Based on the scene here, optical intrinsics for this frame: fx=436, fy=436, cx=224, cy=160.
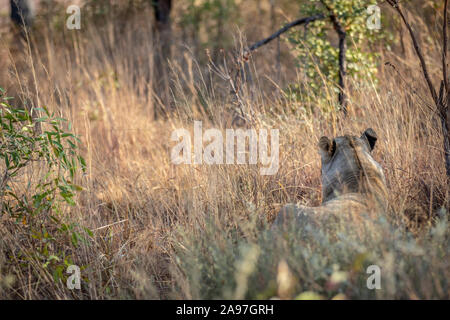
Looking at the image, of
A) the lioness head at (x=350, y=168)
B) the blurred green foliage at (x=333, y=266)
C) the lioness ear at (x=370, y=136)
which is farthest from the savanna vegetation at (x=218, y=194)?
the lioness ear at (x=370, y=136)

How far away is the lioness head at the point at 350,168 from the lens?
312cm

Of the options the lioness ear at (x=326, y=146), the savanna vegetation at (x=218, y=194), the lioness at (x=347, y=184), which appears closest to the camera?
the savanna vegetation at (x=218, y=194)

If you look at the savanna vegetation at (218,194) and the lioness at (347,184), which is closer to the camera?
the savanna vegetation at (218,194)

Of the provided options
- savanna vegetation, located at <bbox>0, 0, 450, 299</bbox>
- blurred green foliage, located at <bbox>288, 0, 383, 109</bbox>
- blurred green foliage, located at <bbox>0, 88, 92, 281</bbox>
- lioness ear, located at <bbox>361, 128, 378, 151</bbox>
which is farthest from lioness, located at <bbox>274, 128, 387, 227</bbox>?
blurred green foliage, located at <bbox>288, 0, 383, 109</bbox>

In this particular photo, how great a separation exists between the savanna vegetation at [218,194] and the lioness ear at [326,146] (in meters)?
0.37

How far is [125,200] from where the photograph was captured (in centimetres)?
436

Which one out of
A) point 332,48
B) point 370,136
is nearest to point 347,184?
point 370,136

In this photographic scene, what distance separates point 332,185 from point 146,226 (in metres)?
1.64

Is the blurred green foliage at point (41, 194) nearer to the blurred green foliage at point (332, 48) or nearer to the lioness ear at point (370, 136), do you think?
the lioness ear at point (370, 136)

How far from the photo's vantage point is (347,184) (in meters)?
3.19

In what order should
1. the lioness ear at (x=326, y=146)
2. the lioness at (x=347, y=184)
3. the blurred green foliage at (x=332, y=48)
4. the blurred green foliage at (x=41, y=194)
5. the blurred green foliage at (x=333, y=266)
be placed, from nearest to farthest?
the blurred green foliage at (x=333, y=266) < the lioness at (x=347, y=184) < the blurred green foliage at (x=41, y=194) < the lioness ear at (x=326, y=146) < the blurred green foliage at (x=332, y=48)

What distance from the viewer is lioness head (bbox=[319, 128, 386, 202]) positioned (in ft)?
10.2
